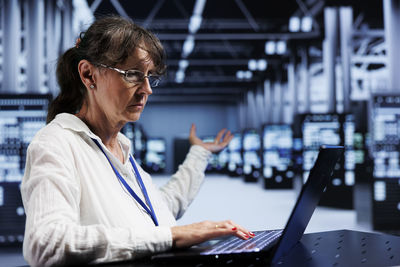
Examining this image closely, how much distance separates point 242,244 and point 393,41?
22.6ft

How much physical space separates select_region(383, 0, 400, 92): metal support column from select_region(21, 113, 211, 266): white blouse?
6457 mm

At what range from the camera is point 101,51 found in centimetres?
154

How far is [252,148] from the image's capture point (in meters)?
16.3

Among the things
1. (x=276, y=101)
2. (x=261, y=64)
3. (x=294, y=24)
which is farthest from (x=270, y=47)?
(x=276, y=101)

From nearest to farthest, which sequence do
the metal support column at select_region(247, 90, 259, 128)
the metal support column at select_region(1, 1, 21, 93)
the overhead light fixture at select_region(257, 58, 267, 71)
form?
the metal support column at select_region(1, 1, 21, 93), the overhead light fixture at select_region(257, 58, 267, 71), the metal support column at select_region(247, 90, 259, 128)

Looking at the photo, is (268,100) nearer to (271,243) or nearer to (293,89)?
(293,89)

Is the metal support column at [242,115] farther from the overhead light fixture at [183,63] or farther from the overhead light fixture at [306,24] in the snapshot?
the overhead light fixture at [306,24]

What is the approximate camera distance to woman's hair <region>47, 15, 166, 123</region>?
1.53 meters

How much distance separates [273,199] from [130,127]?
5.06 meters

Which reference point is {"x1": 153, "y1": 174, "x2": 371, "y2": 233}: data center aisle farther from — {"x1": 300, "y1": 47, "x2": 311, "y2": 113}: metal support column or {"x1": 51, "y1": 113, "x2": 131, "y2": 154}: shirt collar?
{"x1": 51, "y1": 113, "x2": 131, "y2": 154}: shirt collar

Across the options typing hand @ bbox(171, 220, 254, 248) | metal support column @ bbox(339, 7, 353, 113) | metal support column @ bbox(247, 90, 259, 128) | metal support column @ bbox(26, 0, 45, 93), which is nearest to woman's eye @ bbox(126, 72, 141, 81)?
typing hand @ bbox(171, 220, 254, 248)

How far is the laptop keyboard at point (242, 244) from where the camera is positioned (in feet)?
4.17

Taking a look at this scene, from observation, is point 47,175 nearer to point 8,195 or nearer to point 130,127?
point 8,195

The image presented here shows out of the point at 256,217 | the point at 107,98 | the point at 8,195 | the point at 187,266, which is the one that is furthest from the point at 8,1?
the point at 187,266
